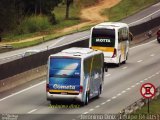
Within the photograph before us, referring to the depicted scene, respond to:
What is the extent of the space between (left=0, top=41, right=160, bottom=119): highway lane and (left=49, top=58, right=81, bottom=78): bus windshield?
163 centimetres

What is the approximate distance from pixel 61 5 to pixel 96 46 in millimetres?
77505

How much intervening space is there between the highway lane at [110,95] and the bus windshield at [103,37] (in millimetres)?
1929

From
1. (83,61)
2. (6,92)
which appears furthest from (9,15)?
(83,61)

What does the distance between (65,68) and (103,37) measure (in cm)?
1945

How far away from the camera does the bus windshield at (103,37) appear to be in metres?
54.3

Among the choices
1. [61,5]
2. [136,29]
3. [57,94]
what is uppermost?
[57,94]

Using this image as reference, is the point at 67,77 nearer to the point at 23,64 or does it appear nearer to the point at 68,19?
the point at 23,64

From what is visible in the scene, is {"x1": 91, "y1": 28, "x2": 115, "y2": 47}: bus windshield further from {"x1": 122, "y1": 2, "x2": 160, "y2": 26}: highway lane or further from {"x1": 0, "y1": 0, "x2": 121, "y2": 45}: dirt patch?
{"x1": 122, "y1": 2, "x2": 160, "y2": 26}: highway lane

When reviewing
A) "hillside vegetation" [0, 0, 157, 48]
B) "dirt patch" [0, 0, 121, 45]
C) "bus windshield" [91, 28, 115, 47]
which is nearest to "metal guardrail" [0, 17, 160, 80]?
"bus windshield" [91, 28, 115, 47]

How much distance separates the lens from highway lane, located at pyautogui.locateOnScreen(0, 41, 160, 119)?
113 ft

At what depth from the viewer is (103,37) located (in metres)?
54.3

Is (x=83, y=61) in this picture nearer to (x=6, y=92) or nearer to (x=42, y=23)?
(x=6, y=92)

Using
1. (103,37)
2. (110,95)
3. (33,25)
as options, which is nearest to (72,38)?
(33,25)

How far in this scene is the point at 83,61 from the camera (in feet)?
116
